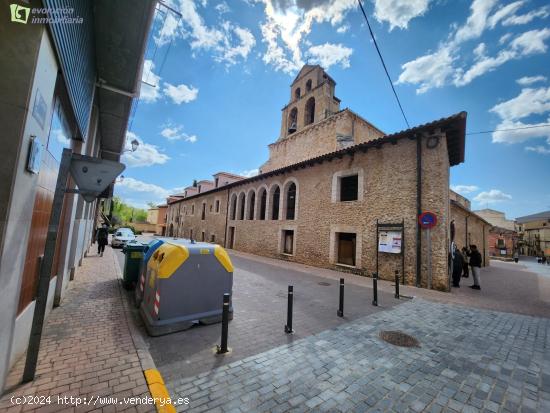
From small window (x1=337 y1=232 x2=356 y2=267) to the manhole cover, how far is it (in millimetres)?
7756

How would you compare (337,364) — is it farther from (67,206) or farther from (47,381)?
(67,206)

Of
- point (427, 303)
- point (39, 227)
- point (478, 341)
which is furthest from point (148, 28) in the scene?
point (427, 303)

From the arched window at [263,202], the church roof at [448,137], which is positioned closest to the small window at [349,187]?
the church roof at [448,137]

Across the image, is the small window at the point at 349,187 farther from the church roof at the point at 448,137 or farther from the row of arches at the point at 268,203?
the row of arches at the point at 268,203

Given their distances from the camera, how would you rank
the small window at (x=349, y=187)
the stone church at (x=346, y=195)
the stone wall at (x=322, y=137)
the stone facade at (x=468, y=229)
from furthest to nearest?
1. the stone wall at (x=322, y=137)
2. the stone facade at (x=468, y=229)
3. the small window at (x=349, y=187)
4. the stone church at (x=346, y=195)

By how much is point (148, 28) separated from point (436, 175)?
33.7 feet

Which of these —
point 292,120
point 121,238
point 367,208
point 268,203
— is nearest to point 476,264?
point 367,208

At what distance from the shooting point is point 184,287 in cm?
418

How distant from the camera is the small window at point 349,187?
12336mm

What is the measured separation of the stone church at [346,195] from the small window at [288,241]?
0.07 meters

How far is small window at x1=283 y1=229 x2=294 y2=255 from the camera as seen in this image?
1602 cm

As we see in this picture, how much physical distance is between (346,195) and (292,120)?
48.9 feet

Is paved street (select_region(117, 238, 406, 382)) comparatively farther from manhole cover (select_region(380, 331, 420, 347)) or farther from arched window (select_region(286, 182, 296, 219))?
arched window (select_region(286, 182, 296, 219))

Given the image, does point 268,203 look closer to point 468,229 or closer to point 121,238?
point 121,238
